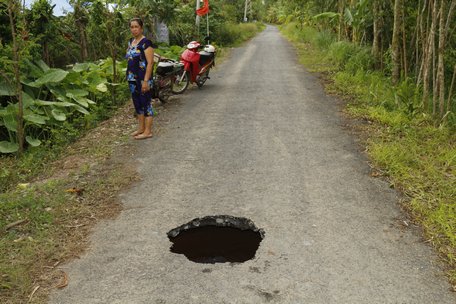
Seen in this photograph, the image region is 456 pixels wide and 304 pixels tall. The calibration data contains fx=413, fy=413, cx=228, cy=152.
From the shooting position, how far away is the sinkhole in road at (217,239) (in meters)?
3.54

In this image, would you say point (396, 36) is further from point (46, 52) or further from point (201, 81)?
point (46, 52)

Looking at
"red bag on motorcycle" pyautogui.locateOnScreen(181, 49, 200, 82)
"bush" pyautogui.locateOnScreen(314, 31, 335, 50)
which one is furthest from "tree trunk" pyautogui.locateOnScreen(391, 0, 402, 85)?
"bush" pyautogui.locateOnScreen(314, 31, 335, 50)

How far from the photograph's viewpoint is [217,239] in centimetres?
381

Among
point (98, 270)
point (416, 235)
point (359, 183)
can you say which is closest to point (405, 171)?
point (359, 183)

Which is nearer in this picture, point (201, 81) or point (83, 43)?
point (201, 81)

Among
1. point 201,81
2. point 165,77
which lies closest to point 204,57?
point 201,81

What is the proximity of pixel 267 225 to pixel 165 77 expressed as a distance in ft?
16.8

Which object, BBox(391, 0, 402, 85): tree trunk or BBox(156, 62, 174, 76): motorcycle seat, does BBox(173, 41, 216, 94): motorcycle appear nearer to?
BBox(156, 62, 174, 76): motorcycle seat

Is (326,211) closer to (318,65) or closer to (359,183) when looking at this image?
(359,183)

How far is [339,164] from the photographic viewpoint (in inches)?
210

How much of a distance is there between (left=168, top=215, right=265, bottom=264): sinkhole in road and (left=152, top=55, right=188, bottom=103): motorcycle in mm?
4205

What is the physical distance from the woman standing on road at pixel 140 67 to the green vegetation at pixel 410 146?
10.7ft

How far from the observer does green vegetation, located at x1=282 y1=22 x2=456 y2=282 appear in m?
4.02

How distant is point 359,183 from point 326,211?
871mm
